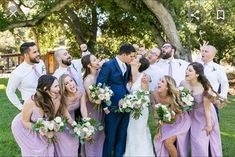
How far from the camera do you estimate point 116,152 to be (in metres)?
7.04

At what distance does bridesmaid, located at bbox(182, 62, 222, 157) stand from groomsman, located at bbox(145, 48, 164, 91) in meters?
0.86

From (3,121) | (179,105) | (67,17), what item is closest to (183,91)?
(179,105)

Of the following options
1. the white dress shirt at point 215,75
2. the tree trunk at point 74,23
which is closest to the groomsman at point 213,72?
the white dress shirt at point 215,75

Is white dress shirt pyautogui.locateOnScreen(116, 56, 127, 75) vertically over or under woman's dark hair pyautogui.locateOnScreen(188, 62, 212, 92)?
over

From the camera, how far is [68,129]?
6301mm

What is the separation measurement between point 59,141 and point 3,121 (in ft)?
22.3

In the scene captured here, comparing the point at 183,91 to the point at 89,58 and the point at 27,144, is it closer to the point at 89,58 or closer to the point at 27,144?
the point at 89,58

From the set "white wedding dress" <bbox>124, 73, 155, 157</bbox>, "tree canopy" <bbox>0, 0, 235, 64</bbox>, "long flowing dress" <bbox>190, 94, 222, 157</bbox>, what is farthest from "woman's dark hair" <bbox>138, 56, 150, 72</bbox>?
"tree canopy" <bbox>0, 0, 235, 64</bbox>

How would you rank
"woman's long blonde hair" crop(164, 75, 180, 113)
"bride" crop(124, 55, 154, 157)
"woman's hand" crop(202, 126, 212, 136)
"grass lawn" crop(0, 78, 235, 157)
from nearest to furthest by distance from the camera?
"woman's long blonde hair" crop(164, 75, 180, 113) → "woman's hand" crop(202, 126, 212, 136) → "bride" crop(124, 55, 154, 157) → "grass lawn" crop(0, 78, 235, 157)

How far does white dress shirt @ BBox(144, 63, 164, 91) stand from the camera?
298 inches

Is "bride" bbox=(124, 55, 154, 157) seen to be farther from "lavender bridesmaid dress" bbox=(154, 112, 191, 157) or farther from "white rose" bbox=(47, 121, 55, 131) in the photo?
"white rose" bbox=(47, 121, 55, 131)

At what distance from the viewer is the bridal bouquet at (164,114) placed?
20.8ft

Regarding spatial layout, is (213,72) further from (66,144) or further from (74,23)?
(74,23)

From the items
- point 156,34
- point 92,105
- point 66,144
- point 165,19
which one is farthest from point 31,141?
point 156,34
